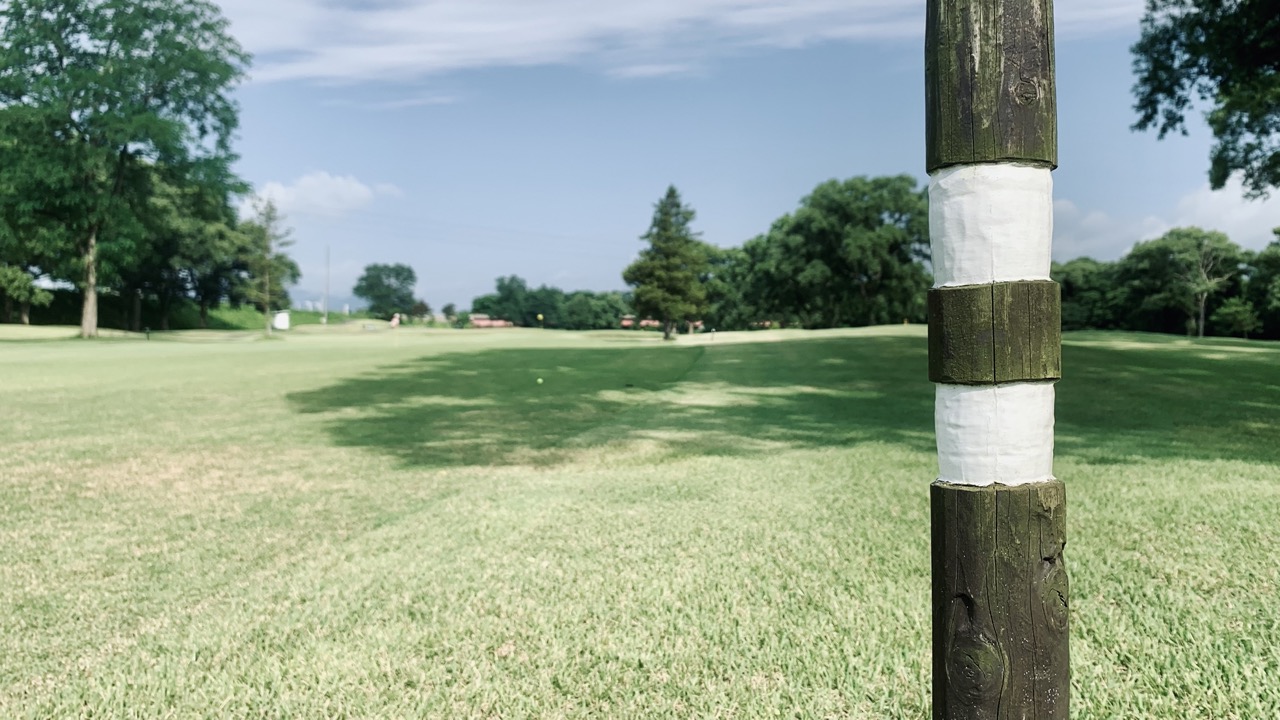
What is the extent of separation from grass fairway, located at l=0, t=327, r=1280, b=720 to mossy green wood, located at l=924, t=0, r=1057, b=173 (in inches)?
81.7

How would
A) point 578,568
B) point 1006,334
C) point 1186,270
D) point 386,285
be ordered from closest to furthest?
point 1006,334 → point 578,568 → point 1186,270 → point 386,285

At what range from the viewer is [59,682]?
314cm

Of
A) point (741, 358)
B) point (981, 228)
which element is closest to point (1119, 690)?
point (981, 228)

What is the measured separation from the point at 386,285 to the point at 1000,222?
151 m

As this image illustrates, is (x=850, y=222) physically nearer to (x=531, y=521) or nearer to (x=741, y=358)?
(x=741, y=358)

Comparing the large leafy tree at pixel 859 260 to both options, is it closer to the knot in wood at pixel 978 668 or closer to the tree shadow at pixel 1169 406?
the tree shadow at pixel 1169 406

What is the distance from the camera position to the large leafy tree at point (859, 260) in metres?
52.2

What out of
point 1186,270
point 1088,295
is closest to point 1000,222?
point 1186,270

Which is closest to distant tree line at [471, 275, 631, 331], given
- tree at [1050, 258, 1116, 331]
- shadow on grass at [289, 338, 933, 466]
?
tree at [1050, 258, 1116, 331]

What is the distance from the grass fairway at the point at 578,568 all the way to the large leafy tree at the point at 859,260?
4318cm

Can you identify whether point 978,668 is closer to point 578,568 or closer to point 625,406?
point 578,568

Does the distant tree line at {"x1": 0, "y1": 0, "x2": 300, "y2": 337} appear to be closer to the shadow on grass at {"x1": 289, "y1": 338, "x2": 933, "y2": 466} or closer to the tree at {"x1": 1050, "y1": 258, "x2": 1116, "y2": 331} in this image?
the shadow on grass at {"x1": 289, "y1": 338, "x2": 933, "y2": 466}

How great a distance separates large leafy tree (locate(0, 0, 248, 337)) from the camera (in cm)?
3706

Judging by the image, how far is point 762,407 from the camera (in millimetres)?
12180
